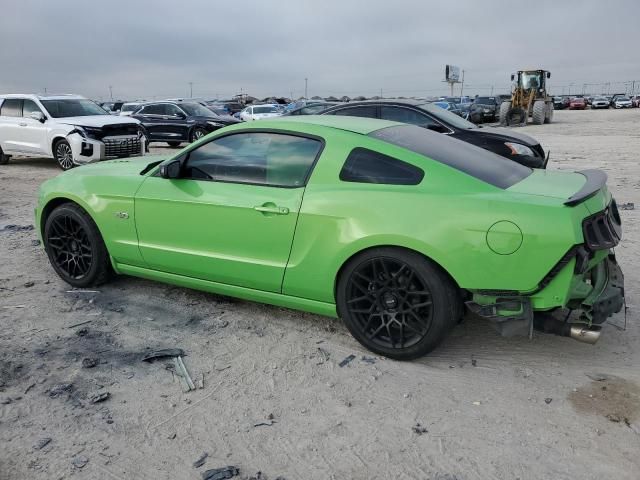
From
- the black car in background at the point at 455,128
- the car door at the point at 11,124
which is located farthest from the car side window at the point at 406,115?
the car door at the point at 11,124

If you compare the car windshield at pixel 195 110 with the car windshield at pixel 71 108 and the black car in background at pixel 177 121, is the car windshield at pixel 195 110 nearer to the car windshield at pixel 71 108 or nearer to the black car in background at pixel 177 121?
the black car in background at pixel 177 121

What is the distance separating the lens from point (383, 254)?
3.23 m

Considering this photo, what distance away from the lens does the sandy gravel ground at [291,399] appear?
2.53 metres

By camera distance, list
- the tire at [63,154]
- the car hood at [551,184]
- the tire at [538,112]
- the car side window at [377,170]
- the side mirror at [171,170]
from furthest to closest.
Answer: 1. the tire at [538,112]
2. the tire at [63,154]
3. the side mirror at [171,170]
4. the car side window at [377,170]
5. the car hood at [551,184]

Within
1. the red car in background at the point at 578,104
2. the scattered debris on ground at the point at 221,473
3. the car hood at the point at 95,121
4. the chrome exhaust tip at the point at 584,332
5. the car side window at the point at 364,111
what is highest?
the red car in background at the point at 578,104

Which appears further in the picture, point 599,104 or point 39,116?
point 599,104

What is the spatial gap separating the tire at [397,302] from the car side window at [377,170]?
0.44 meters

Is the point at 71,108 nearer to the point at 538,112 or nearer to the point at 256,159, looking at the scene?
the point at 256,159

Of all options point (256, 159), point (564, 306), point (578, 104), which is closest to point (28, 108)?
point (256, 159)

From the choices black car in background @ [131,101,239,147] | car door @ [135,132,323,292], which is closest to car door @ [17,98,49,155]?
black car in background @ [131,101,239,147]

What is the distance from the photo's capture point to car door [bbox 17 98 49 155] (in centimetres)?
1199

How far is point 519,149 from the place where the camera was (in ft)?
26.3

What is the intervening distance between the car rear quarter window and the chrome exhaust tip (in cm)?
89

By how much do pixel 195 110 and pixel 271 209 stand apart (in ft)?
49.3
